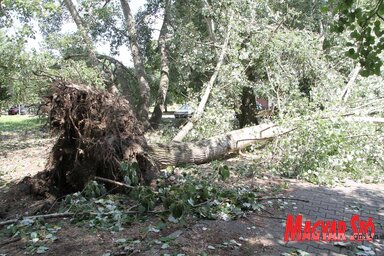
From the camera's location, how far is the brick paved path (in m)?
3.08

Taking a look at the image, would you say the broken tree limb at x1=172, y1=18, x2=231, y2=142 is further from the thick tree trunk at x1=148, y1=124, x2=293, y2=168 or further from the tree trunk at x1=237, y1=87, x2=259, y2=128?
the tree trunk at x1=237, y1=87, x2=259, y2=128

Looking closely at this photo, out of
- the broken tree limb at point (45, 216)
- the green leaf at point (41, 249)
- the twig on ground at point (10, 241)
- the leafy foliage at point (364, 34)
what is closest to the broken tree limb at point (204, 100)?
the broken tree limb at point (45, 216)

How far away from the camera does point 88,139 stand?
4.31m

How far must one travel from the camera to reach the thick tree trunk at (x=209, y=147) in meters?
5.75

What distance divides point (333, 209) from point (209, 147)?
9.51 ft

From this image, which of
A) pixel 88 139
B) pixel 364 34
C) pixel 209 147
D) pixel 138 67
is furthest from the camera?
pixel 138 67

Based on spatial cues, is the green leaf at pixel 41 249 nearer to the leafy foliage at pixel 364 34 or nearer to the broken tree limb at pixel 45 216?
the broken tree limb at pixel 45 216

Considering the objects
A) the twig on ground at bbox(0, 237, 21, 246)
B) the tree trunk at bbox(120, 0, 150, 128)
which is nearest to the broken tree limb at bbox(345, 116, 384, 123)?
the twig on ground at bbox(0, 237, 21, 246)

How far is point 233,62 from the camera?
898 centimetres

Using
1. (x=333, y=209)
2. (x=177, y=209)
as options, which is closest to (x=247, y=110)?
(x=333, y=209)

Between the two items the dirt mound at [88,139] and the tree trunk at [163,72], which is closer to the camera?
the dirt mound at [88,139]

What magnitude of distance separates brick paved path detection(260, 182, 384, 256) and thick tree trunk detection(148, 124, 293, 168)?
5.82ft

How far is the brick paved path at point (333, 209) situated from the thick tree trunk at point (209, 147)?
1.77 m

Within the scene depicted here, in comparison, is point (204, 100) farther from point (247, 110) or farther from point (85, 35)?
point (85, 35)
